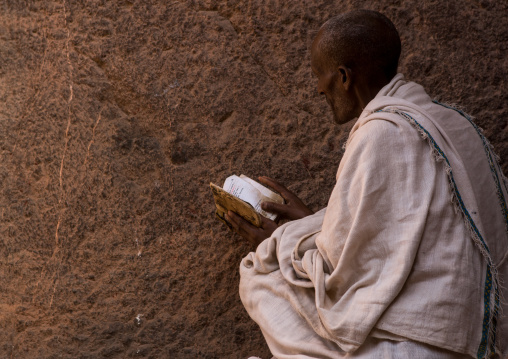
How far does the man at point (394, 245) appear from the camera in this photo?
199 centimetres

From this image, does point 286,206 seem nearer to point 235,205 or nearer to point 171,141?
point 235,205

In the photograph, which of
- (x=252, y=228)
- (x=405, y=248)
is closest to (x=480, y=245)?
(x=405, y=248)

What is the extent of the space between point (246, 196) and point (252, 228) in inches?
5.0

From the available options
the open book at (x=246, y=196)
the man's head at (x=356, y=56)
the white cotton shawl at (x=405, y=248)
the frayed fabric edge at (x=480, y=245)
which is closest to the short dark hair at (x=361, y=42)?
the man's head at (x=356, y=56)

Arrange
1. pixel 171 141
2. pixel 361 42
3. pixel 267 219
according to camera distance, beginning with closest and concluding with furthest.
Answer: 1. pixel 361 42
2. pixel 267 219
3. pixel 171 141

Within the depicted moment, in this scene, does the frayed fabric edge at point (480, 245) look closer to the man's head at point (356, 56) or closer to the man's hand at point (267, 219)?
the man's head at point (356, 56)

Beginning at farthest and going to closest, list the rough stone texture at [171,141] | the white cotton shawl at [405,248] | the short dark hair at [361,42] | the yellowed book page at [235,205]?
the rough stone texture at [171,141] < the yellowed book page at [235,205] < the short dark hair at [361,42] < the white cotton shawl at [405,248]

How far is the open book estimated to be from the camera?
8.18ft

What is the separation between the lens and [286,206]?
2553 millimetres

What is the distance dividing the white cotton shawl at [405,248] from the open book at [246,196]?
330 mm

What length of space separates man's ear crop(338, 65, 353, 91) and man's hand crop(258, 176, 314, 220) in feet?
1.63

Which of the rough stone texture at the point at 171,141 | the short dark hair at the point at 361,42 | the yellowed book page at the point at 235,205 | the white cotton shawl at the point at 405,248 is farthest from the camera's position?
the rough stone texture at the point at 171,141

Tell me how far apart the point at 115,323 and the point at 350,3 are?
1.66 metres

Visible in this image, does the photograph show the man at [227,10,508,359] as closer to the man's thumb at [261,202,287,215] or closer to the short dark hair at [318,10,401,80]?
the short dark hair at [318,10,401,80]
